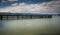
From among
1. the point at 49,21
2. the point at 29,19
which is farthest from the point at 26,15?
the point at 49,21

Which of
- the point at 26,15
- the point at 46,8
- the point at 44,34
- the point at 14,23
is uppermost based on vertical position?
the point at 46,8

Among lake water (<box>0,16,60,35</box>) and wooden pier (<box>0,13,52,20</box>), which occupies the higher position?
wooden pier (<box>0,13,52,20</box>)

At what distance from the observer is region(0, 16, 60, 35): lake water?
49.3 inches

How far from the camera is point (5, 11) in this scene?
127cm

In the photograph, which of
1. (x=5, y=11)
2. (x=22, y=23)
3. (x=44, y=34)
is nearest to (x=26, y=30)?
(x=22, y=23)

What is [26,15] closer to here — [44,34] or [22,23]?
[22,23]

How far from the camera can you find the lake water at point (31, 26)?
1252 mm

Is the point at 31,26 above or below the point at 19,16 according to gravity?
below

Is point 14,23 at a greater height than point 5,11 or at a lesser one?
lesser

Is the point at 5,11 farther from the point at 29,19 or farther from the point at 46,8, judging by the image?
the point at 46,8

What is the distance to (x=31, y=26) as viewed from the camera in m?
1.31

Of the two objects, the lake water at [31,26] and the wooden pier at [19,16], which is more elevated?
the wooden pier at [19,16]

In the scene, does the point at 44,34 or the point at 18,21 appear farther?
the point at 18,21

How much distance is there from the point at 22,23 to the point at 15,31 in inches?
6.5
